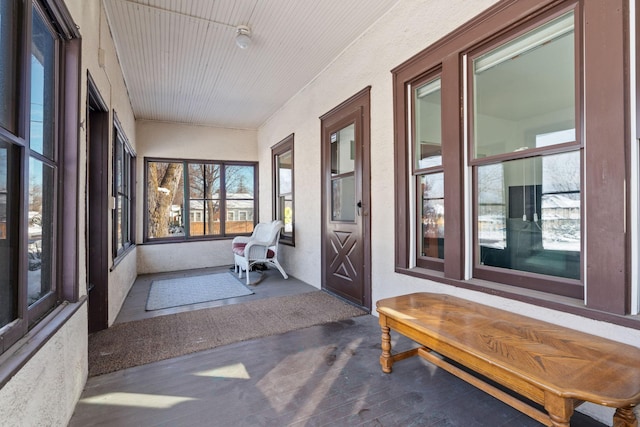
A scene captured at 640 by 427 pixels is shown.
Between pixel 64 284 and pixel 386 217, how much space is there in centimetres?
250

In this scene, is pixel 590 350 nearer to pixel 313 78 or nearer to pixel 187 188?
pixel 313 78

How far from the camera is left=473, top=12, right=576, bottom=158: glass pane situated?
1.83 metres

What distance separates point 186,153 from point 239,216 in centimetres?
164

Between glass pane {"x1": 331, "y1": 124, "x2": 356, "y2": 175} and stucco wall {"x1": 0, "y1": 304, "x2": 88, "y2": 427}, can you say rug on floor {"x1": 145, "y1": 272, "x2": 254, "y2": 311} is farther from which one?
glass pane {"x1": 331, "y1": 124, "x2": 356, "y2": 175}

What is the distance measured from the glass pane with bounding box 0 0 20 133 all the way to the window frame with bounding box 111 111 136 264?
2.18 m

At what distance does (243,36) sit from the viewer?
3066mm

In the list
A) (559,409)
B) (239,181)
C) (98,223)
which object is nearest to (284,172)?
(239,181)

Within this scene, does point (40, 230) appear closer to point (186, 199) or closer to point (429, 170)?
point (429, 170)

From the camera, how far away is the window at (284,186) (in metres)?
5.19

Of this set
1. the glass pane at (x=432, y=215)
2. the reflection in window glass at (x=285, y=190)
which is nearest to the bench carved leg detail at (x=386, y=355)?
the glass pane at (x=432, y=215)

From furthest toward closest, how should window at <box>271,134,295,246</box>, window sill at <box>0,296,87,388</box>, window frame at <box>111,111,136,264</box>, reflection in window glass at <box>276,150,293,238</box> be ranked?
reflection in window glass at <box>276,150,293,238</box>, window at <box>271,134,295,246</box>, window frame at <box>111,111,136,264</box>, window sill at <box>0,296,87,388</box>

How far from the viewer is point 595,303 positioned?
5.11 ft

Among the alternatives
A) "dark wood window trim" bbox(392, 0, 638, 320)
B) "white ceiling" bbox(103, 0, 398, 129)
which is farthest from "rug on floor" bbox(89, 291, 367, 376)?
"white ceiling" bbox(103, 0, 398, 129)

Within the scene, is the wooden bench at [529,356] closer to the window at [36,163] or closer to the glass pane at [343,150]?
the window at [36,163]
